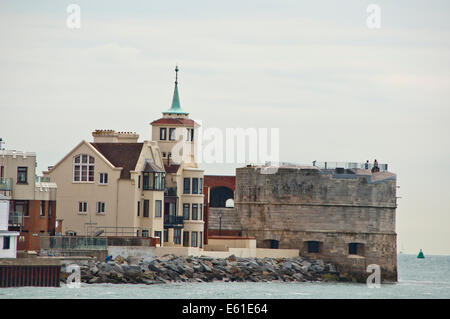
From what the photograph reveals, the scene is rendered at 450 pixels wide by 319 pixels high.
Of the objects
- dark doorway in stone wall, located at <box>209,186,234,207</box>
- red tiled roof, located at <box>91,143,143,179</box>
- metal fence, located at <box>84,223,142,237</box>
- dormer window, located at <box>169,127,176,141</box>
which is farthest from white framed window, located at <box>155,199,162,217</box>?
dark doorway in stone wall, located at <box>209,186,234,207</box>

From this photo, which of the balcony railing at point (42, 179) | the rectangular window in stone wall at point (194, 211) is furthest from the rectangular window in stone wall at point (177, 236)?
the balcony railing at point (42, 179)

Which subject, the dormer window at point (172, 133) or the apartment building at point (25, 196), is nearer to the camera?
the apartment building at point (25, 196)

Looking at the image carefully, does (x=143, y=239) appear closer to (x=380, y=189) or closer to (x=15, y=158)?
(x=15, y=158)

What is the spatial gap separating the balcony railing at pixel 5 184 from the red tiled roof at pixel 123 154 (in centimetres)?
846

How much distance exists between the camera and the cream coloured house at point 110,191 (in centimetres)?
10038

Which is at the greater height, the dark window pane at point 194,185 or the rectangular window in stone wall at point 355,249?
the dark window pane at point 194,185

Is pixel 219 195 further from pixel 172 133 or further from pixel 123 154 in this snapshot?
pixel 123 154

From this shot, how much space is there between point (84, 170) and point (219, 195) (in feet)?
72.3

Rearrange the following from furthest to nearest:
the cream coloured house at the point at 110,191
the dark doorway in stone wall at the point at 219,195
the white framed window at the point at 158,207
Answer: the dark doorway in stone wall at the point at 219,195 → the white framed window at the point at 158,207 → the cream coloured house at the point at 110,191

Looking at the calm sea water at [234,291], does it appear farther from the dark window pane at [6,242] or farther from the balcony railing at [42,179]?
the balcony railing at [42,179]
